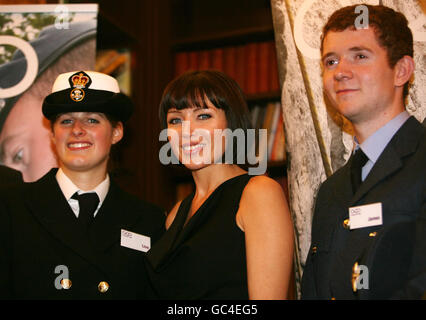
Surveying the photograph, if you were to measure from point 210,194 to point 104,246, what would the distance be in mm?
465

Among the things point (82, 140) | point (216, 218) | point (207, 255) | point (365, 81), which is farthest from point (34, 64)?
point (365, 81)

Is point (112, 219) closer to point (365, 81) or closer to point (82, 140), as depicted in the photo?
point (82, 140)

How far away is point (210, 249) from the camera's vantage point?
1.95m

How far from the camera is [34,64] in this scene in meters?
2.78

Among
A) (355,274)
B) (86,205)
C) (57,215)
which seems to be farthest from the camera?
(86,205)

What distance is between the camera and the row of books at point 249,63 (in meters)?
3.63

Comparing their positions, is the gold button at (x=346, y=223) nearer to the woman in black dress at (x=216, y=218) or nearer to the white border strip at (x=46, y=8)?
the woman in black dress at (x=216, y=218)

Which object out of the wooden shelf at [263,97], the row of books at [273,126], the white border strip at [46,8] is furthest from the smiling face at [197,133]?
the wooden shelf at [263,97]

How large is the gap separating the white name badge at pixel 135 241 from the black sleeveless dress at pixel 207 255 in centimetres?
16

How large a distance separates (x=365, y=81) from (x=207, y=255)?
78cm

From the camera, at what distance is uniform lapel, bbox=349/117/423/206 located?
5.58ft

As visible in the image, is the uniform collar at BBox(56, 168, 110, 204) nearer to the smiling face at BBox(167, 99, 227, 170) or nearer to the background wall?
the smiling face at BBox(167, 99, 227, 170)

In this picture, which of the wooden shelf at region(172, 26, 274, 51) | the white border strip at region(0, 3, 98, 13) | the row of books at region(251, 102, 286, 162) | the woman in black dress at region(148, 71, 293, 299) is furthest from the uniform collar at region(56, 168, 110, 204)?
the wooden shelf at region(172, 26, 274, 51)
